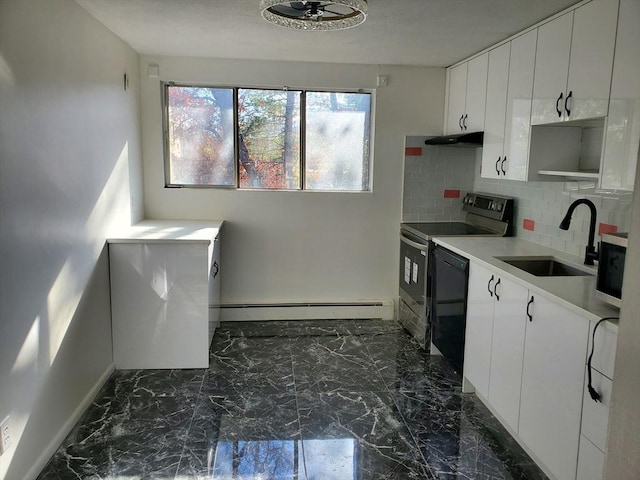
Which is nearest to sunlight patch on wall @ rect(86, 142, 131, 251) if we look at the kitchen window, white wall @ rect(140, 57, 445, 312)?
white wall @ rect(140, 57, 445, 312)

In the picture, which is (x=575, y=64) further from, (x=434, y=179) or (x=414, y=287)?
(x=414, y=287)

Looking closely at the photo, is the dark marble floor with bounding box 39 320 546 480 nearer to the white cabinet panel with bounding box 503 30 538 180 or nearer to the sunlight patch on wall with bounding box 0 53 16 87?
the white cabinet panel with bounding box 503 30 538 180

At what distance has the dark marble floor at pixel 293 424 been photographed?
2.34 metres

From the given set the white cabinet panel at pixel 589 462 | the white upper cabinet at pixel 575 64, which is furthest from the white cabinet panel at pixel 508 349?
the white upper cabinet at pixel 575 64

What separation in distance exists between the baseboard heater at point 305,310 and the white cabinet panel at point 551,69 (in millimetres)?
2243

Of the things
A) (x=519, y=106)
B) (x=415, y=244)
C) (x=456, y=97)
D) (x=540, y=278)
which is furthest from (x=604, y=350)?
(x=456, y=97)

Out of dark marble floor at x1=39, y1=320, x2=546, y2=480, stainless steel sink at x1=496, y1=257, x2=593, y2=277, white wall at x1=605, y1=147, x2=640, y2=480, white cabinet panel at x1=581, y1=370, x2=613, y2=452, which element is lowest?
dark marble floor at x1=39, y1=320, x2=546, y2=480

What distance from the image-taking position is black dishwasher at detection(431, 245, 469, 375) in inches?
124

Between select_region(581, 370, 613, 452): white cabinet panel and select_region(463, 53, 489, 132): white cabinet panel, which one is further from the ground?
select_region(463, 53, 489, 132): white cabinet panel

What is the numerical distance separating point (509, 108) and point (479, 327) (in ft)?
4.77

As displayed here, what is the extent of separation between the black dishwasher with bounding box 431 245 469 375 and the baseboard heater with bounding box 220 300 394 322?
0.87 meters

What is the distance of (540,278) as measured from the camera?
2.44 m

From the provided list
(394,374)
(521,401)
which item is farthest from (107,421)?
(521,401)

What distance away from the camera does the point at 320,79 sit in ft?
13.8
